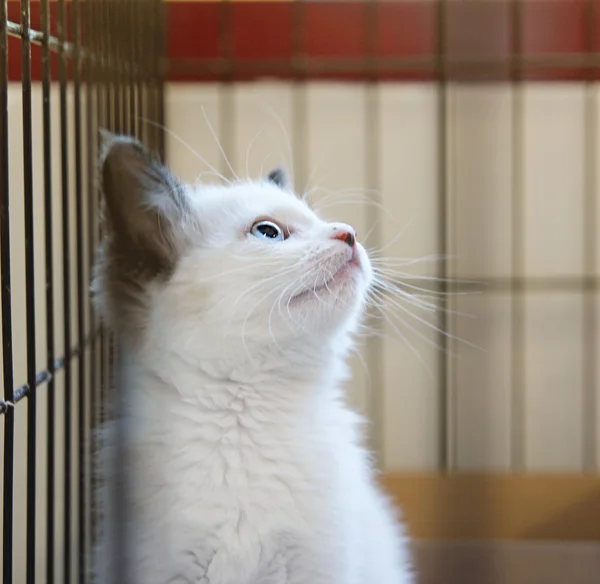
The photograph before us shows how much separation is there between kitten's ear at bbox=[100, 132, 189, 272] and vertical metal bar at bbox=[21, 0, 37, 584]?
0.08 metres

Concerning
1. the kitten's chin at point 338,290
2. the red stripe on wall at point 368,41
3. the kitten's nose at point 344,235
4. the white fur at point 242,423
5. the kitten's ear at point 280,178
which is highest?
the red stripe on wall at point 368,41

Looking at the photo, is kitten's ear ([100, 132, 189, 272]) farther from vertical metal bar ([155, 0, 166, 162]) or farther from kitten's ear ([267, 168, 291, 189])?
vertical metal bar ([155, 0, 166, 162])

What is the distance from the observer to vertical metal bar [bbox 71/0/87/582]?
100 centimetres

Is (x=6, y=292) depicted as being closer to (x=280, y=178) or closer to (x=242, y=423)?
(x=242, y=423)

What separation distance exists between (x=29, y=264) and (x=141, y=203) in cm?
14

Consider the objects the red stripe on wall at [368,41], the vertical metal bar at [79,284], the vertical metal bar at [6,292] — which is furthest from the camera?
the red stripe on wall at [368,41]

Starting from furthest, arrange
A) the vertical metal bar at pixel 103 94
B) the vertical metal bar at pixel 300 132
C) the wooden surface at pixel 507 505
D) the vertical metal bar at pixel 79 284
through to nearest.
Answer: the vertical metal bar at pixel 300 132 → the wooden surface at pixel 507 505 → the vertical metal bar at pixel 103 94 → the vertical metal bar at pixel 79 284

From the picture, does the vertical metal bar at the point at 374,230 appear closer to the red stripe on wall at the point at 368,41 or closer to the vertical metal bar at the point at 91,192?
the red stripe on wall at the point at 368,41

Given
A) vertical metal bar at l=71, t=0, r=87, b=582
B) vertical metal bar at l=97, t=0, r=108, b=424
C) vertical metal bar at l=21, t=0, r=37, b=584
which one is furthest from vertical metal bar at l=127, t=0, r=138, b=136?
vertical metal bar at l=21, t=0, r=37, b=584

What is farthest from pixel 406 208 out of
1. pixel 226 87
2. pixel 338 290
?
pixel 338 290

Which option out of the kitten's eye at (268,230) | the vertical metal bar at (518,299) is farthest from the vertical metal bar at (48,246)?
the vertical metal bar at (518,299)

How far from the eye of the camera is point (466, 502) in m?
1.41

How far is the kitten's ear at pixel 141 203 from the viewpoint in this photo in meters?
0.87

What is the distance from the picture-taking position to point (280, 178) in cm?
112
